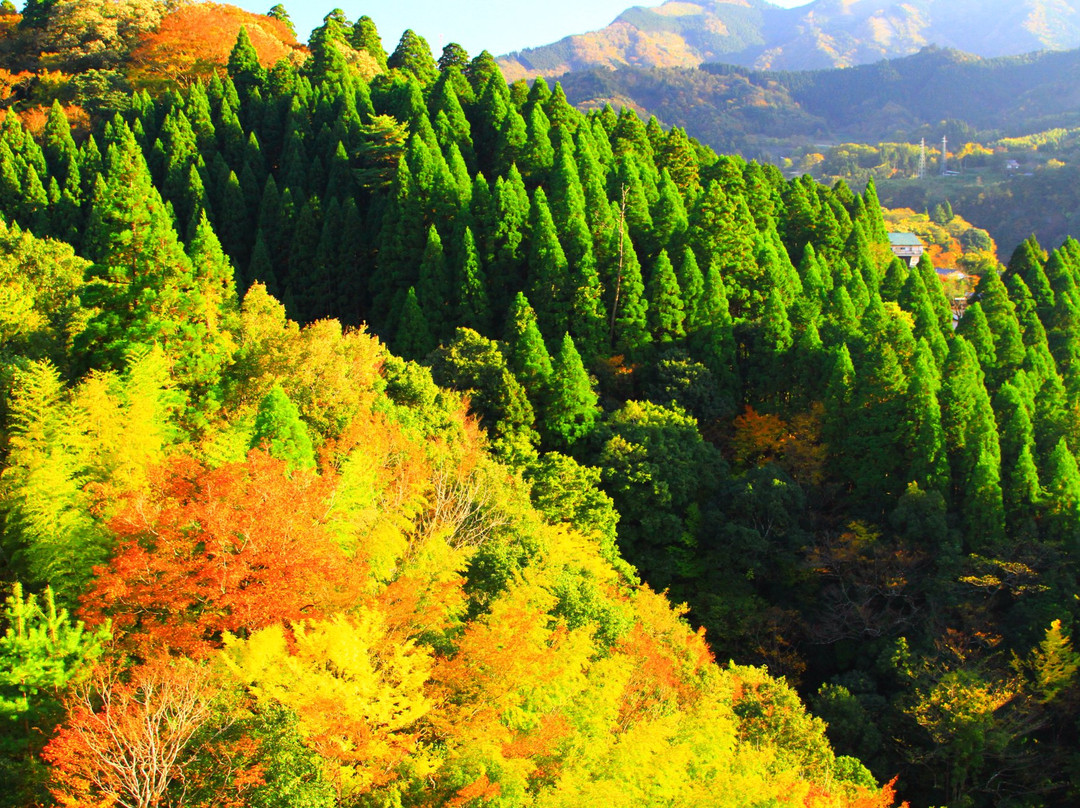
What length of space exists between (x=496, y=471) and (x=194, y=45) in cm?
5705

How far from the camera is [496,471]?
26.7 m

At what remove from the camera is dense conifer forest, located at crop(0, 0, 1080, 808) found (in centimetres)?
1561

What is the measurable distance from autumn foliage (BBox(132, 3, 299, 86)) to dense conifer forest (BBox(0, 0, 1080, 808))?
4484mm

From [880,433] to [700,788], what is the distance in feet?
71.1

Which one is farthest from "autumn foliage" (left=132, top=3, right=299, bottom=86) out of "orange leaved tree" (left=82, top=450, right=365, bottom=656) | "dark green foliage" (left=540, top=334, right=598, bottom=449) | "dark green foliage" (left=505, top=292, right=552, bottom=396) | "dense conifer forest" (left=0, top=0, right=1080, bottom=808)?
"orange leaved tree" (left=82, top=450, right=365, bottom=656)

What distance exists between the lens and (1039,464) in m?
34.1

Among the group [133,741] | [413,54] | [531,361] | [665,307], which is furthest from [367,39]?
[133,741]

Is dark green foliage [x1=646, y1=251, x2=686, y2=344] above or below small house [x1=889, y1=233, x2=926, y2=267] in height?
below

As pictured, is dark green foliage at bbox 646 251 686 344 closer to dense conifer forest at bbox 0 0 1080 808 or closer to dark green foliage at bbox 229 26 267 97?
dense conifer forest at bbox 0 0 1080 808

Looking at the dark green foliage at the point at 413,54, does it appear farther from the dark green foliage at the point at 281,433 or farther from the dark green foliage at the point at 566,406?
the dark green foliage at the point at 281,433

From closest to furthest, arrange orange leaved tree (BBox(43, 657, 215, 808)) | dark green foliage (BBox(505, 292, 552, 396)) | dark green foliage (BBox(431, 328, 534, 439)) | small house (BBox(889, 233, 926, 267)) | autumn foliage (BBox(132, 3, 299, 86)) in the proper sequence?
orange leaved tree (BBox(43, 657, 215, 808)), dark green foliage (BBox(431, 328, 534, 439)), dark green foliage (BBox(505, 292, 552, 396)), autumn foliage (BBox(132, 3, 299, 86)), small house (BBox(889, 233, 926, 267))

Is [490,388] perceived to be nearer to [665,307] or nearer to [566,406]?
[566,406]

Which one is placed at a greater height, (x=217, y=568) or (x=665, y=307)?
(x=665, y=307)

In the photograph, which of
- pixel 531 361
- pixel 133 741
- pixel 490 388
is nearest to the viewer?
pixel 133 741
